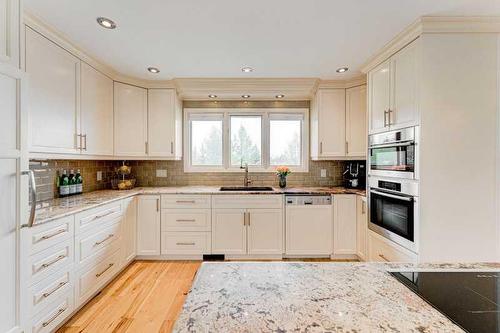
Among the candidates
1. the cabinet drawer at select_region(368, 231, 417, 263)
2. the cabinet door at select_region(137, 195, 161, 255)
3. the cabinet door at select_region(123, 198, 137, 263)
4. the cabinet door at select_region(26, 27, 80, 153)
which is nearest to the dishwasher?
the cabinet drawer at select_region(368, 231, 417, 263)

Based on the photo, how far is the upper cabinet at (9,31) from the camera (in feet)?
3.99

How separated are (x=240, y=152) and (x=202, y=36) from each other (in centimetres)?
189

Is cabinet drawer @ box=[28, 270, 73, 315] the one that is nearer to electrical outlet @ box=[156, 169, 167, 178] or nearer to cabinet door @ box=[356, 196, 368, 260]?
electrical outlet @ box=[156, 169, 167, 178]

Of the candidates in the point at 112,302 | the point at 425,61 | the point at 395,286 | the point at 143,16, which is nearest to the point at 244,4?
the point at 143,16

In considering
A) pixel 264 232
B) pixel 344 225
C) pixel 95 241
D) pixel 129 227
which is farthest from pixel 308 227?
pixel 95 241

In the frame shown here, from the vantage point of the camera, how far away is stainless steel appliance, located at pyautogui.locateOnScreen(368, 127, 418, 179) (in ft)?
6.59

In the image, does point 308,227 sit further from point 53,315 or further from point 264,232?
point 53,315

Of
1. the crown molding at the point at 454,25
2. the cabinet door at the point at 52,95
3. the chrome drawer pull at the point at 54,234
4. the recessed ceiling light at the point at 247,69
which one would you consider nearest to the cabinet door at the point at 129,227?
the cabinet door at the point at 52,95

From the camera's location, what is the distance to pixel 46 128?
6.66ft

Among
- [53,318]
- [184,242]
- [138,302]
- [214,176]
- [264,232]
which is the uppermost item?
[214,176]

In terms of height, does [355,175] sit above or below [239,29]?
below

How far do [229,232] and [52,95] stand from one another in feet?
7.43

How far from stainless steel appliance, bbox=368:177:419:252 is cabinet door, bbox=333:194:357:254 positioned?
1.30 feet

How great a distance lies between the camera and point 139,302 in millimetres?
2232
